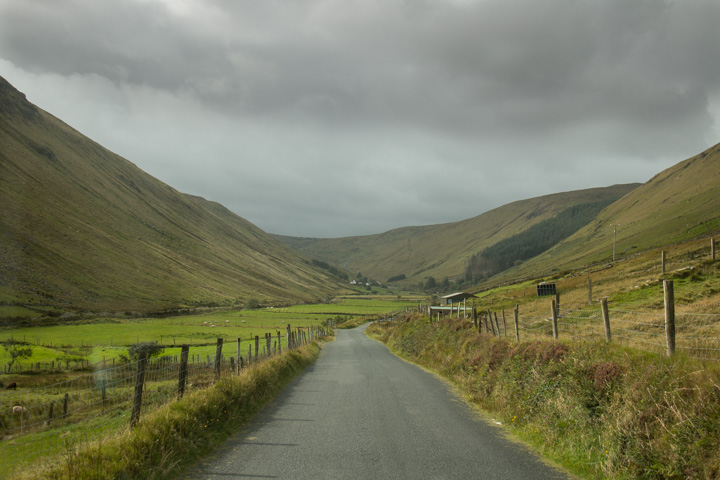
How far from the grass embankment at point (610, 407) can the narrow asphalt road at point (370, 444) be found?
2.62ft

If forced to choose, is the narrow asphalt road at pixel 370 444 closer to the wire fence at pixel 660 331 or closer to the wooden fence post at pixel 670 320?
the wooden fence post at pixel 670 320

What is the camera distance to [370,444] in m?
8.87

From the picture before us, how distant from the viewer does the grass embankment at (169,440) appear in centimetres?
658

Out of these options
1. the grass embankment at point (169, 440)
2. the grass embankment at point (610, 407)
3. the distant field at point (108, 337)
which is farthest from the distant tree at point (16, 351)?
the grass embankment at point (610, 407)

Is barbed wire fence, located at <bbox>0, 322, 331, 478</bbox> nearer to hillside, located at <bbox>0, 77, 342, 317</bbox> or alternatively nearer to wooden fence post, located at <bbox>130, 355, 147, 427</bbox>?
wooden fence post, located at <bbox>130, 355, 147, 427</bbox>

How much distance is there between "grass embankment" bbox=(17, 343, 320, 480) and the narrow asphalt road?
0.41m

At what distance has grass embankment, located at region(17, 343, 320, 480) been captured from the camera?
658 cm

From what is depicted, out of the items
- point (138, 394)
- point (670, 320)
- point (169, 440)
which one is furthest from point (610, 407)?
point (138, 394)

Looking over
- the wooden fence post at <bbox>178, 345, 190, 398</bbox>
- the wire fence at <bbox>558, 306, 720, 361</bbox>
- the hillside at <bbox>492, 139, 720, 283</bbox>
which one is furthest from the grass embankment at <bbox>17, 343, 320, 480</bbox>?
the hillside at <bbox>492, 139, 720, 283</bbox>

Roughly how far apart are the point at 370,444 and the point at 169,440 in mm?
3814

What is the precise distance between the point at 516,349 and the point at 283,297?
190m

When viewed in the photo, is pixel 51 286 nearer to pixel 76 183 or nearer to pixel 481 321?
pixel 76 183

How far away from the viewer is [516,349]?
46.5 ft

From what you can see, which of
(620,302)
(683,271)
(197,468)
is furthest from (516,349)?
(683,271)
